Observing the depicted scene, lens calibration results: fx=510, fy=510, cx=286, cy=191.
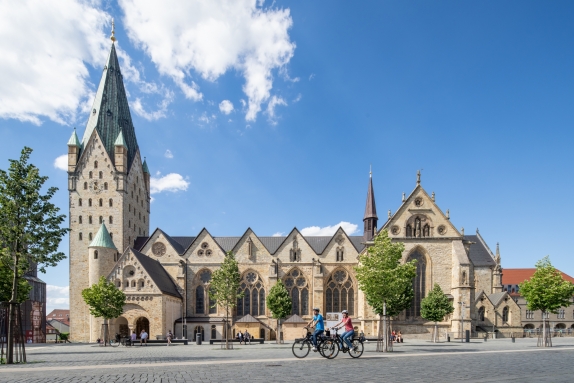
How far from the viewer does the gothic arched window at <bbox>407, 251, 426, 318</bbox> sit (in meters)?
57.3

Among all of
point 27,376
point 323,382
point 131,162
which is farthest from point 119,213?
point 323,382

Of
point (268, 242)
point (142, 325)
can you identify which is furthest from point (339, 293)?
point (142, 325)

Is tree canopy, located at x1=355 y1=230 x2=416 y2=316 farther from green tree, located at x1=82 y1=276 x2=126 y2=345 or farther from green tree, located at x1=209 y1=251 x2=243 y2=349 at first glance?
green tree, located at x1=82 y1=276 x2=126 y2=345

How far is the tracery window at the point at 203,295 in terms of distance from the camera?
6372cm

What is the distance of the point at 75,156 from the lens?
68.1 m

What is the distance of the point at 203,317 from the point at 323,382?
5190 cm

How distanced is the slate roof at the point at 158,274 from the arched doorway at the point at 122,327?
5496 millimetres

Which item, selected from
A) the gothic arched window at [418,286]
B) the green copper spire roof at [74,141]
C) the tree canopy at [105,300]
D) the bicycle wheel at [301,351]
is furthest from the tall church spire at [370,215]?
the bicycle wheel at [301,351]

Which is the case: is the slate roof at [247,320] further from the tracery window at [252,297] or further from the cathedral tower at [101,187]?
the cathedral tower at [101,187]

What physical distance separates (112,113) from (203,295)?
2806cm

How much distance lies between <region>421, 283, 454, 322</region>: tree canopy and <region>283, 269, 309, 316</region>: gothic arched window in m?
16.5

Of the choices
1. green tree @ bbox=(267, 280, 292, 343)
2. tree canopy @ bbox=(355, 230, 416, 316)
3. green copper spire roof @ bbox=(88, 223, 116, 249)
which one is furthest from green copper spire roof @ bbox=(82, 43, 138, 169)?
tree canopy @ bbox=(355, 230, 416, 316)

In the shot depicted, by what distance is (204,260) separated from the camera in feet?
214

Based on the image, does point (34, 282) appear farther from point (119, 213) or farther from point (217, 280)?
→ point (217, 280)
